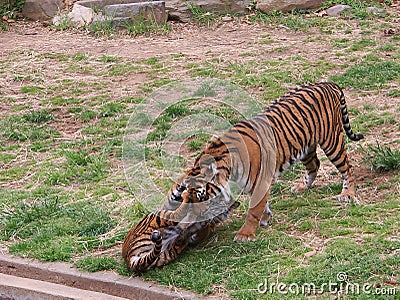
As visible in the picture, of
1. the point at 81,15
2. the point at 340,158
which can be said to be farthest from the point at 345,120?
the point at 81,15

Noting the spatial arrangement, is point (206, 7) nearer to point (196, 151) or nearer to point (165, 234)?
point (196, 151)

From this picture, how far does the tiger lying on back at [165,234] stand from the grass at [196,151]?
0.10m

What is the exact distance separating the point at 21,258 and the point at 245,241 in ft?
6.05

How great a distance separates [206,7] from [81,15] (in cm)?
212

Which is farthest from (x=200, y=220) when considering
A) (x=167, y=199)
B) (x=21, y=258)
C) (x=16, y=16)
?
(x=16, y=16)

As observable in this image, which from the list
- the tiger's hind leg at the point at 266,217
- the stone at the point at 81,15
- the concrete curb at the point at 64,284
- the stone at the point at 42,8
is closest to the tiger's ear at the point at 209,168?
the tiger's hind leg at the point at 266,217

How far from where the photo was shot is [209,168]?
222 inches

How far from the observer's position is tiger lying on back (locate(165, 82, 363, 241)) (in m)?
5.73

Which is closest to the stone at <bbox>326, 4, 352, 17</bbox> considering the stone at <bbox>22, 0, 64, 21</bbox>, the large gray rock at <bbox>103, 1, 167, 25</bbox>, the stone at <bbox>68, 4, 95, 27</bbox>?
the large gray rock at <bbox>103, 1, 167, 25</bbox>

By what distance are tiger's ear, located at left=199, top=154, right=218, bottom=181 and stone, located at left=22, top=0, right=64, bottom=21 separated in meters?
8.26

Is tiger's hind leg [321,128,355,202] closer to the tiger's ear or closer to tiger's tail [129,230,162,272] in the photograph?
the tiger's ear

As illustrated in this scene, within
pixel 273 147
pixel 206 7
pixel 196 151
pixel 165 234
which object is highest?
pixel 273 147

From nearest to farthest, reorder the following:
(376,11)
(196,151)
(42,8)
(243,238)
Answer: (243,238)
(196,151)
(376,11)
(42,8)

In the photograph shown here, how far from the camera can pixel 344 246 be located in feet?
17.9
